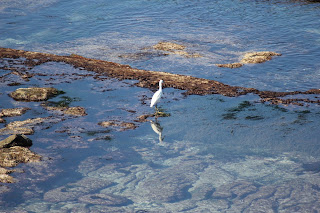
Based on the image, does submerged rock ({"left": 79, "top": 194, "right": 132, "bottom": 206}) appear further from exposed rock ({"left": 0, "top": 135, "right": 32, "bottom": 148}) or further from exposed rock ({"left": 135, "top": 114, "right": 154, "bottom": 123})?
exposed rock ({"left": 135, "top": 114, "right": 154, "bottom": 123})

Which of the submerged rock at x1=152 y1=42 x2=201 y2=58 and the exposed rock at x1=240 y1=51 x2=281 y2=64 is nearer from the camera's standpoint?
the exposed rock at x1=240 y1=51 x2=281 y2=64

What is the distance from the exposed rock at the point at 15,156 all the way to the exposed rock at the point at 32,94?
411 centimetres

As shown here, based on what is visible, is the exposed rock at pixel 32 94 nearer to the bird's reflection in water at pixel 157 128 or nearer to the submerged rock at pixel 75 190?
the bird's reflection in water at pixel 157 128

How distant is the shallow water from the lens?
10094 millimetres

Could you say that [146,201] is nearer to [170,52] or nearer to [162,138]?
[162,138]

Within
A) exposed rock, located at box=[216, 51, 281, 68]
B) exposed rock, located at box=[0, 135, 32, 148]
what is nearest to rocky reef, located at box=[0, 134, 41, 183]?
exposed rock, located at box=[0, 135, 32, 148]

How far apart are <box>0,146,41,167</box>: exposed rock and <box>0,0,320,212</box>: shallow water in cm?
30

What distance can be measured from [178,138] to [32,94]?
254 inches

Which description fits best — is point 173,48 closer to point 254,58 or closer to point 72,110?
point 254,58

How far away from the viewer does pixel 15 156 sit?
1138 centimetres

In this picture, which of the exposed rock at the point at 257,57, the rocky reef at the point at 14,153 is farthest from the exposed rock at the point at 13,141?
the exposed rock at the point at 257,57

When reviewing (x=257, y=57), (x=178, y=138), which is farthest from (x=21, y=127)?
(x=257, y=57)

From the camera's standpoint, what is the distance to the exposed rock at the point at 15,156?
1113 cm

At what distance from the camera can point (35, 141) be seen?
12.5 m
